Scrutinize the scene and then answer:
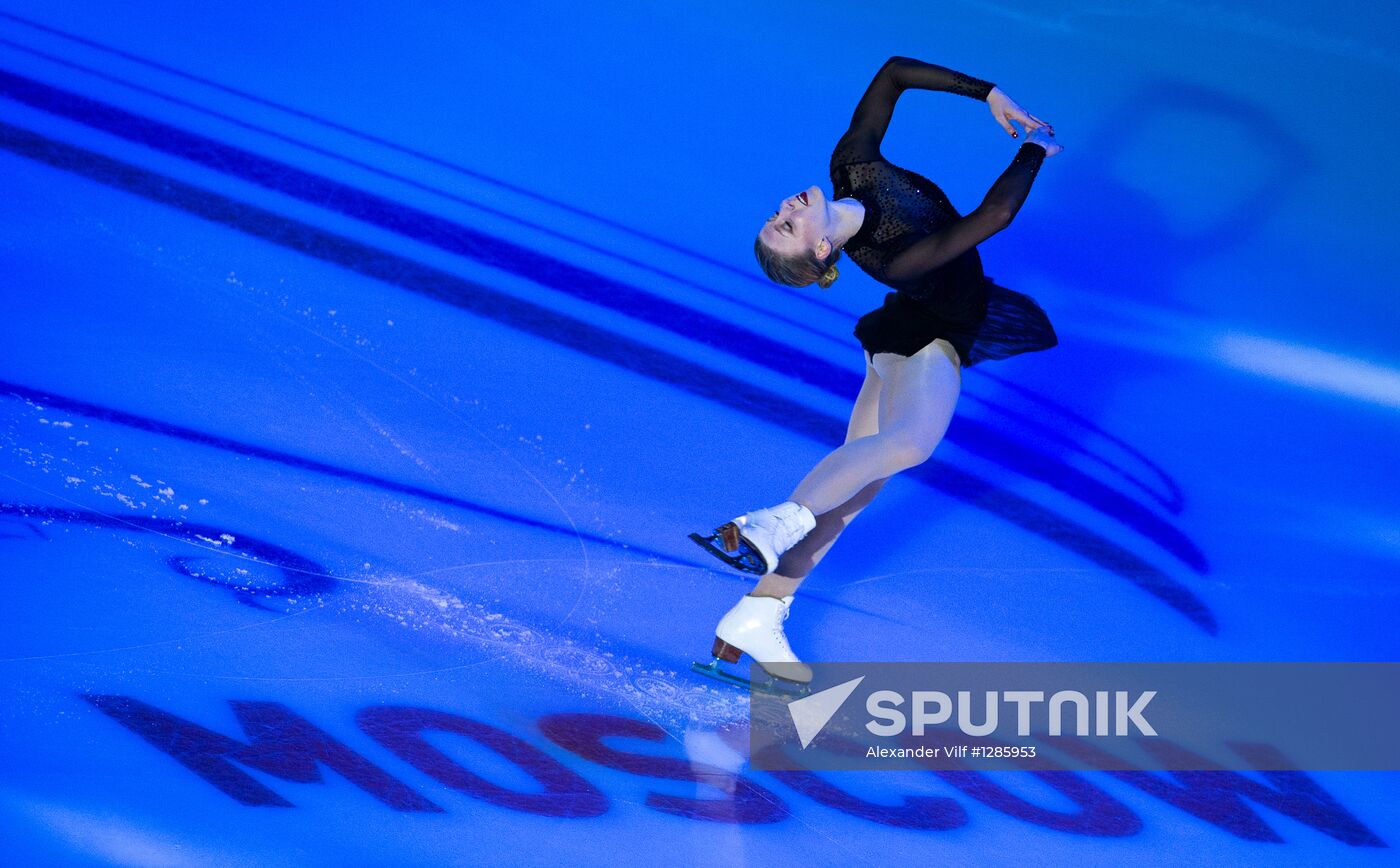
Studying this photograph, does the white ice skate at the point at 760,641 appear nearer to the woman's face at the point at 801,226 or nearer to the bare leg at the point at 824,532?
the bare leg at the point at 824,532

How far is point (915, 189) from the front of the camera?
10.2 ft

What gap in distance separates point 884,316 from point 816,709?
3.25 feet

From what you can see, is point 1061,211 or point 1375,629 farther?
point 1061,211

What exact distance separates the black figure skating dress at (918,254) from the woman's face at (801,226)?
0.16 meters

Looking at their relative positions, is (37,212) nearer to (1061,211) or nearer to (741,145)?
(741,145)

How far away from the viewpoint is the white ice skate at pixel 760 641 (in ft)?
10.4

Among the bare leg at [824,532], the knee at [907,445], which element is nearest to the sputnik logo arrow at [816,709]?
the bare leg at [824,532]

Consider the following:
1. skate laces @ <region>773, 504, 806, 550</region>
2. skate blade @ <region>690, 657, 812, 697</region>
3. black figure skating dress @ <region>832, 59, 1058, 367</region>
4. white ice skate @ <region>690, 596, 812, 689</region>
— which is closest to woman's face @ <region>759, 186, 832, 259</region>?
black figure skating dress @ <region>832, 59, 1058, 367</region>

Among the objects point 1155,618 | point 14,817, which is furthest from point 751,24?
point 14,817

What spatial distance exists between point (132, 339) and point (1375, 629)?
393cm

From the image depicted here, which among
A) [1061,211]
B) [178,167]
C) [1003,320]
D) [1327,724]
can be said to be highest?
[1061,211]

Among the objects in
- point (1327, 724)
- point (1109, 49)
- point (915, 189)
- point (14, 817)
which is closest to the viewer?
point (14, 817)

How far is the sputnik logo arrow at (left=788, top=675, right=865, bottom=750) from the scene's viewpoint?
312 cm

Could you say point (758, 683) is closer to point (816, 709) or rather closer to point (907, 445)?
point (816, 709)
